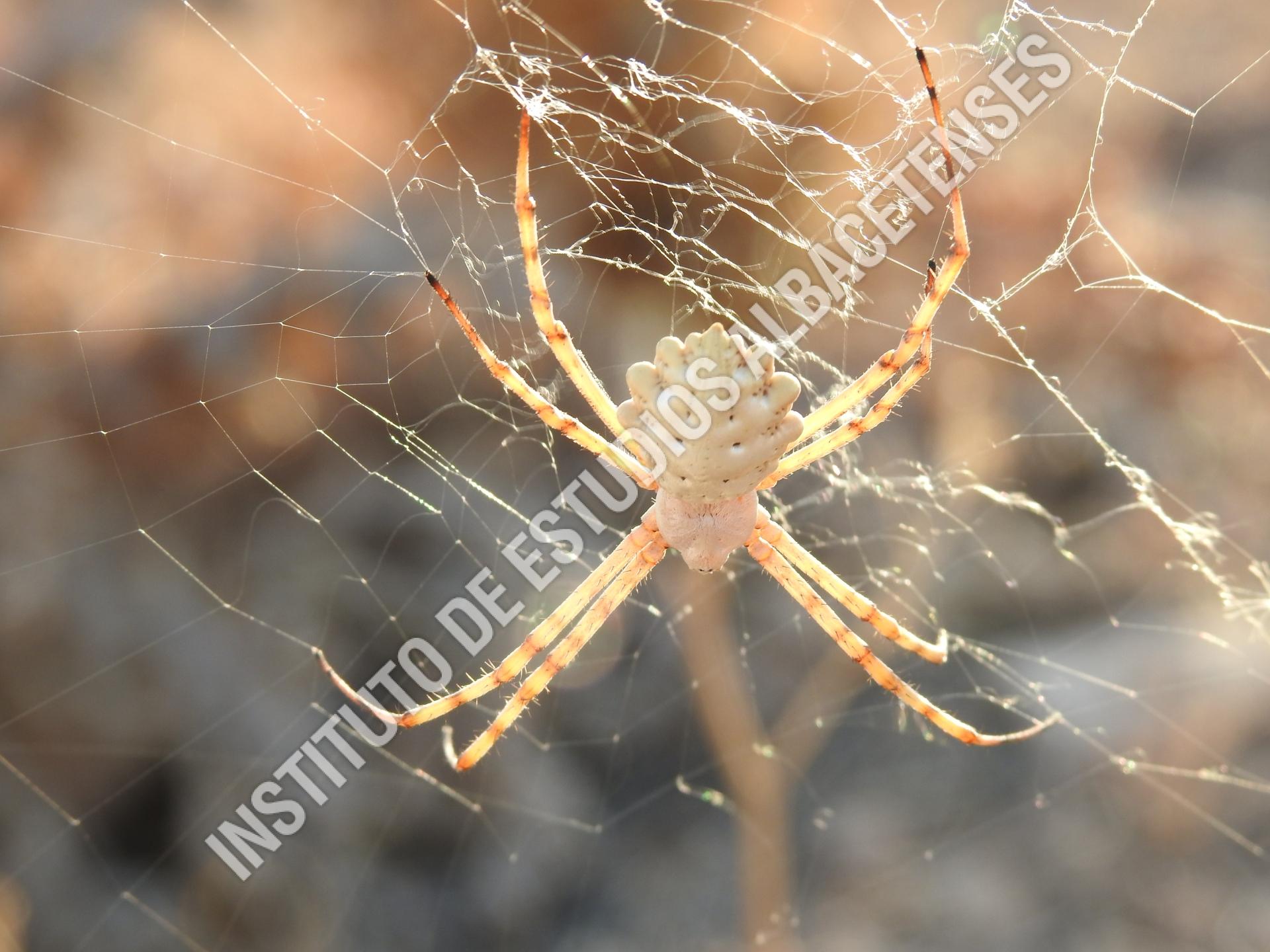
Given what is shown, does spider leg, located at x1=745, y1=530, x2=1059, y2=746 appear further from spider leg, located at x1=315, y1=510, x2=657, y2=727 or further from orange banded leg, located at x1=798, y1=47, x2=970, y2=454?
orange banded leg, located at x1=798, y1=47, x2=970, y2=454

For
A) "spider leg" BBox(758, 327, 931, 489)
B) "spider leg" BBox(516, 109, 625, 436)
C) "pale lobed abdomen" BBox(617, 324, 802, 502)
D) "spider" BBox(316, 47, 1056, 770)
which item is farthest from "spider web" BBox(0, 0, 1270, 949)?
"pale lobed abdomen" BBox(617, 324, 802, 502)

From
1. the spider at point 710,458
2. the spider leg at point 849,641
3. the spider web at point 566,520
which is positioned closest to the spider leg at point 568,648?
the spider at point 710,458

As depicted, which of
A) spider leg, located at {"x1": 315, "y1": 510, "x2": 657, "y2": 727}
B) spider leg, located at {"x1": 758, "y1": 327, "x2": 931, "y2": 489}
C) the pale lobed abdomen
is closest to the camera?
the pale lobed abdomen

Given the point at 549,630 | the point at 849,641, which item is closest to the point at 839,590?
the point at 849,641

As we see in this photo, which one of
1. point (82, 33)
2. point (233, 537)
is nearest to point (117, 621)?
point (233, 537)

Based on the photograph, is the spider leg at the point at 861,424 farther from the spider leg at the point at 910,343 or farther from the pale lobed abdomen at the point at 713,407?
the pale lobed abdomen at the point at 713,407

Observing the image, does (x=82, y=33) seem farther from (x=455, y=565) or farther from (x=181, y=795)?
(x=181, y=795)

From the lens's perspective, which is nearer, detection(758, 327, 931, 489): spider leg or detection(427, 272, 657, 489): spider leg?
detection(427, 272, 657, 489): spider leg
